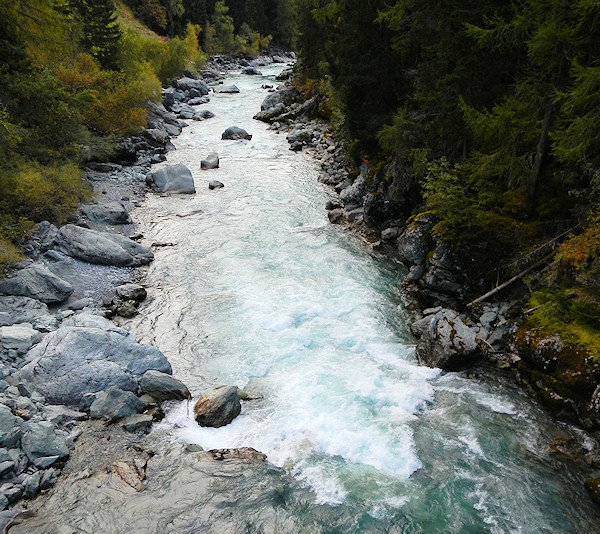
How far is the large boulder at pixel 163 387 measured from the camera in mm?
10369

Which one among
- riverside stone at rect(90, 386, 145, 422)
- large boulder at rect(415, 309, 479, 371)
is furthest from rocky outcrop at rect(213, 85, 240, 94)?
riverside stone at rect(90, 386, 145, 422)

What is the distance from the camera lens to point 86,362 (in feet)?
34.1

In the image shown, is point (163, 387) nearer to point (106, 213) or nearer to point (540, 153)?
point (106, 213)

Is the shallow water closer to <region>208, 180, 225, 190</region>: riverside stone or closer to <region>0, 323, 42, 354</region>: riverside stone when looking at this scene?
<region>0, 323, 42, 354</region>: riverside stone

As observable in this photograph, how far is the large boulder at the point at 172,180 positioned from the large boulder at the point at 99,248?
6.90m

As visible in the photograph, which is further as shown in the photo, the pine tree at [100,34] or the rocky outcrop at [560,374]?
the pine tree at [100,34]

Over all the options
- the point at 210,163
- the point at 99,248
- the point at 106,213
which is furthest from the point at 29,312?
the point at 210,163

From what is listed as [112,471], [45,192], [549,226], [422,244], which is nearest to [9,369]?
[112,471]

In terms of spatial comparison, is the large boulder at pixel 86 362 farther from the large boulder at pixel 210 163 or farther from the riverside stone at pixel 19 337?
the large boulder at pixel 210 163

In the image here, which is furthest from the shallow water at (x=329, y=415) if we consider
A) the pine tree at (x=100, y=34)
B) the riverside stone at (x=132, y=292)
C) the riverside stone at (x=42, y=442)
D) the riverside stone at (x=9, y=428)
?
the pine tree at (x=100, y=34)

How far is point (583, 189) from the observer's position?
Answer: 1070 cm

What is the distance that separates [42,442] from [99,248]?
29.8 ft

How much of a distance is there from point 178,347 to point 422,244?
865 centimetres

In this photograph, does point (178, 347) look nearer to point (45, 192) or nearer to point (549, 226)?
point (45, 192)
